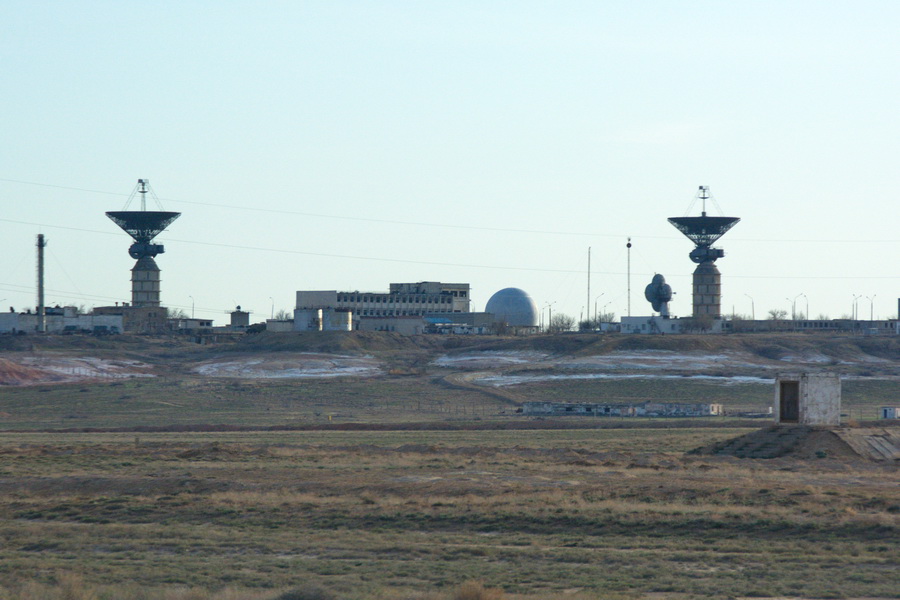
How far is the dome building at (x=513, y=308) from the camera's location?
627 ft

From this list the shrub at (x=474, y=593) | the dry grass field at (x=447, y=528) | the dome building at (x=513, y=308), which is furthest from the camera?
the dome building at (x=513, y=308)

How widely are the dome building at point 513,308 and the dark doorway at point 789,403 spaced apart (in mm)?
133075

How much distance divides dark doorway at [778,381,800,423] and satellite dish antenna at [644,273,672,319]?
123463mm

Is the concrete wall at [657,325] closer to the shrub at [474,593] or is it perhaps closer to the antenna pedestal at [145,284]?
the antenna pedestal at [145,284]

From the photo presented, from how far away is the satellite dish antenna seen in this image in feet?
590

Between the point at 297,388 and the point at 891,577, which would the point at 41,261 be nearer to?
the point at 297,388

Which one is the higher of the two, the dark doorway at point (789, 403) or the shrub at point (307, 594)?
the dark doorway at point (789, 403)

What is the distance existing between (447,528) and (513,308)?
16085 centimetres

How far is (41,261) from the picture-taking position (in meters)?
161

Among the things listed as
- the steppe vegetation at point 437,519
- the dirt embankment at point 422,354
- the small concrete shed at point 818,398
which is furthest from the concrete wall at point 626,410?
the small concrete shed at point 818,398

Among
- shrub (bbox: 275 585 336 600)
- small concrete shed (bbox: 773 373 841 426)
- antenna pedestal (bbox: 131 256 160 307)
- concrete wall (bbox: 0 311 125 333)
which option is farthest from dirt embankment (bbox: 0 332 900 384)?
shrub (bbox: 275 585 336 600)

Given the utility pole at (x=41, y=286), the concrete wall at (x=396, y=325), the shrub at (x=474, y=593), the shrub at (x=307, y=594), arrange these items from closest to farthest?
the shrub at (x=474, y=593) < the shrub at (x=307, y=594) < the utility pole at (x=41, y=286) < the concrete wall at (x=396, y=325)

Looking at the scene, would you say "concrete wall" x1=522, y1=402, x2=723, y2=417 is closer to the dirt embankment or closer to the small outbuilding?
the small outbuilding

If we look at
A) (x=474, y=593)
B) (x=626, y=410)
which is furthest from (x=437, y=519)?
(x=626, y=410)
